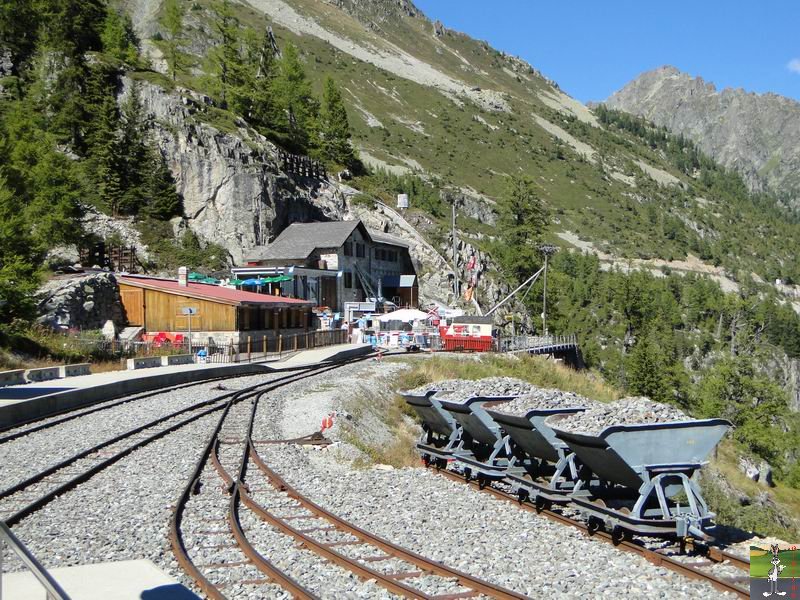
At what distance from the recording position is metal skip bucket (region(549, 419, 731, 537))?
9594 millimetres

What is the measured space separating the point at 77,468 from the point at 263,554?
20.8 ft

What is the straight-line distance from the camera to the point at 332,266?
60406mm

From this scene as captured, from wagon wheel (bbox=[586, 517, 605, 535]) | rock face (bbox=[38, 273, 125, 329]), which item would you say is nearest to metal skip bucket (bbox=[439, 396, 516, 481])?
wagon wheel (bbox=[586, 517, 605, 535])

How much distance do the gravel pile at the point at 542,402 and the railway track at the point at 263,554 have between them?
13.7 ft

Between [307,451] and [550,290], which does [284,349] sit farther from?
[550,290]

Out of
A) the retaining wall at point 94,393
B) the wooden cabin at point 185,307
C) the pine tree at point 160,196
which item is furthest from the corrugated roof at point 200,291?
the pine tree at point 160,196

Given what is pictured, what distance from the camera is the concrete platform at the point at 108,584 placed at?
20.9 feet

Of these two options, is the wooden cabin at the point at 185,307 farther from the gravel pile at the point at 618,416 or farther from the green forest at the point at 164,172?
the gravel pile at the point at 618,416

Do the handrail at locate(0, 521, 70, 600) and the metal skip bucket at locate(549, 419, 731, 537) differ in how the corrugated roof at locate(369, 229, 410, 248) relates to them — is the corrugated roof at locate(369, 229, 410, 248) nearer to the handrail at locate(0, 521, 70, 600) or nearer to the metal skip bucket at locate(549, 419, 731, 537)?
the metal skip bucket at locate(549, 419, 731, 537)

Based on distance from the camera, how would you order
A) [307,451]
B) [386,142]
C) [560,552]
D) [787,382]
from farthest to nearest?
1. [386,142]
2. [787,382]
3. [307,451]
4. [560,552]

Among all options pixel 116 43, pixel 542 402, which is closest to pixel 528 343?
pixel 542 402

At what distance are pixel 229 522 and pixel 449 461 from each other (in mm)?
6030

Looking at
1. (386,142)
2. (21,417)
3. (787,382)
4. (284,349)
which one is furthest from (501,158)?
(21,417)

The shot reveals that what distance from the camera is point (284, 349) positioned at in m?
45.9
